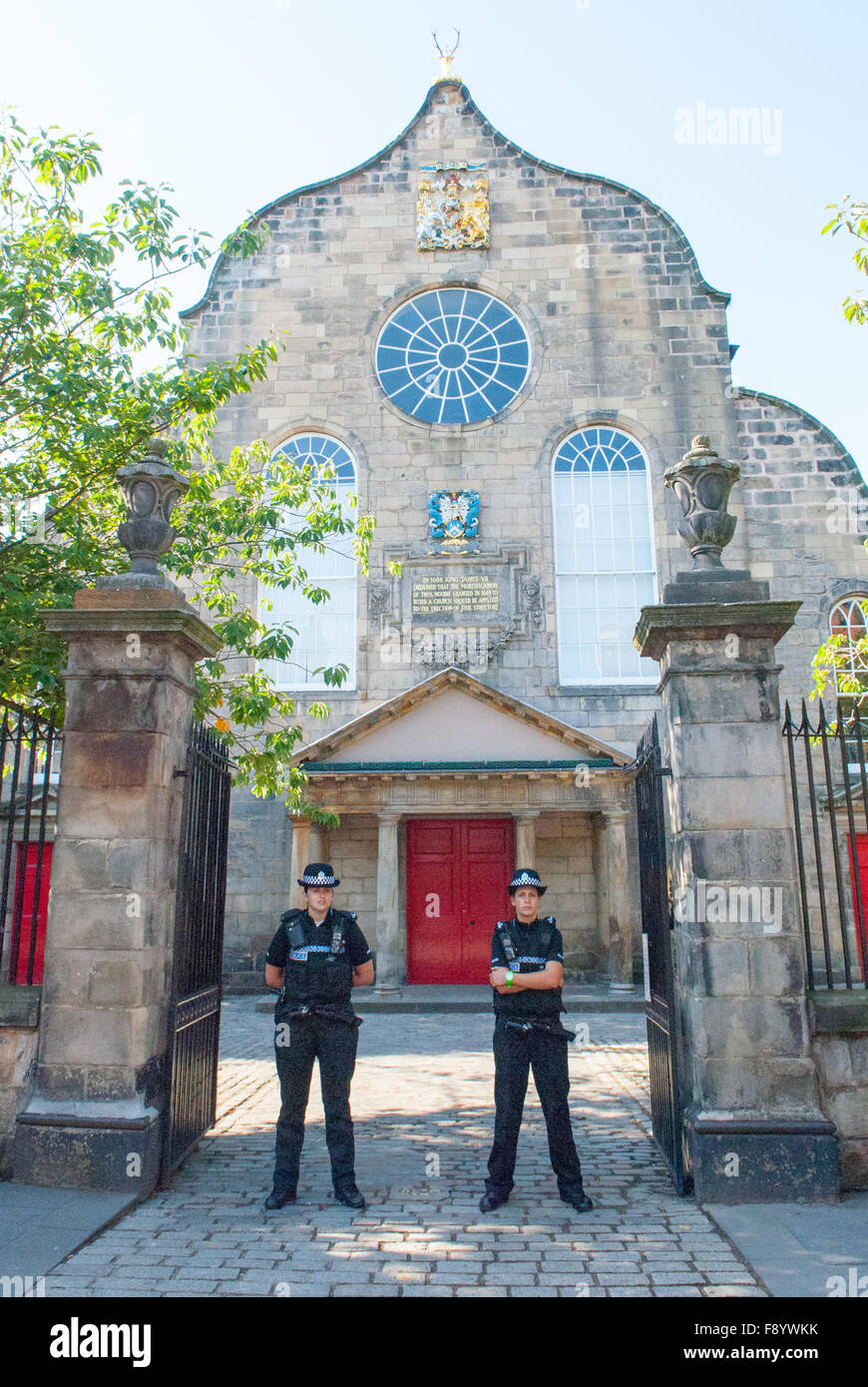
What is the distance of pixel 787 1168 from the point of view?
5191 millimetres

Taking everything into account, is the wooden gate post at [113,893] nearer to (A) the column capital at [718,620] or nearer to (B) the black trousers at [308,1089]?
(B) the black trousers at [308,1089]

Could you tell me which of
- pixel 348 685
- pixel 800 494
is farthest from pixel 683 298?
pixel 348 685

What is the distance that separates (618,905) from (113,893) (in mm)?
10296

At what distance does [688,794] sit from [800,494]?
512 inches

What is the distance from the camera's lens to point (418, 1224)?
4.85 m


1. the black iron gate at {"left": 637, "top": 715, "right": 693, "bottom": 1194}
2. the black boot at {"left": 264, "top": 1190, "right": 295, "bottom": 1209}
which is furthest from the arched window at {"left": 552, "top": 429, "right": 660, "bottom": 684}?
the black boot at {"left": 264, "top": 1190, "right": 295, "bottom": 1209}

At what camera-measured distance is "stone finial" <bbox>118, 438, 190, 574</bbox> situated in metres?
6.37

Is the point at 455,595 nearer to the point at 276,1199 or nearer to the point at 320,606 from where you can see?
the point at 320,606

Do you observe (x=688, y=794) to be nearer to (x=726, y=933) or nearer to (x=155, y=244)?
(x=726, y=933)

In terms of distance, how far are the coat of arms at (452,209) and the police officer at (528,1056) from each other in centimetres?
1623

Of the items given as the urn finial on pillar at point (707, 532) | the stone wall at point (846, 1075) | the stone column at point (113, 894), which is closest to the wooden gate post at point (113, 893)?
the stone column at point (113, 894)

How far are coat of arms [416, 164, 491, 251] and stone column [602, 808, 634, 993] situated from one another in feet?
37.1

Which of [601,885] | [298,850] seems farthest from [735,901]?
[601,885]

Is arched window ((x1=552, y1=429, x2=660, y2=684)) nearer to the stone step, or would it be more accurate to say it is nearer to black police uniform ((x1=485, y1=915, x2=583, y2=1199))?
the stone step
